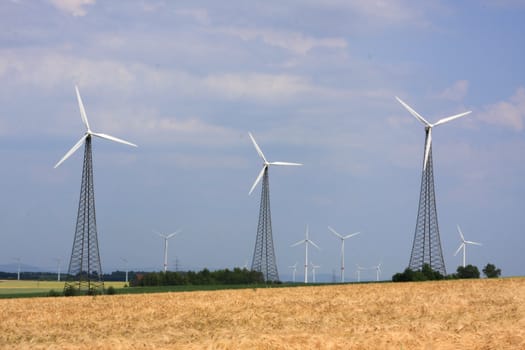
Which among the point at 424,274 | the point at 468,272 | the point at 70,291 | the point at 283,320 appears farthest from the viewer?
the point at 468,272

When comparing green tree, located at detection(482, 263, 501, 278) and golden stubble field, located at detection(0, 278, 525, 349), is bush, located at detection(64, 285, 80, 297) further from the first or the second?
green tree, located at detection(482, 263, 501, 278)

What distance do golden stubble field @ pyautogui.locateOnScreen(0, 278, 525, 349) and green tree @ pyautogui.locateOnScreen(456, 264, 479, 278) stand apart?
28030mm

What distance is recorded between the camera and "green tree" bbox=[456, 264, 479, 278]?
94.1 metres

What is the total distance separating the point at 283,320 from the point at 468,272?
5764 centimetres

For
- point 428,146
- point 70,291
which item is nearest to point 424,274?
point 428,146

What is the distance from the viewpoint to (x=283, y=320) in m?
42.0

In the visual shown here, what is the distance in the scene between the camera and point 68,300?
6156 centimetres

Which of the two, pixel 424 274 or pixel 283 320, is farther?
pixel 424 274

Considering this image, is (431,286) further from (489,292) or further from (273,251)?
(273,251)

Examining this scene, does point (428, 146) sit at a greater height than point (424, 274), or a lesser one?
greater

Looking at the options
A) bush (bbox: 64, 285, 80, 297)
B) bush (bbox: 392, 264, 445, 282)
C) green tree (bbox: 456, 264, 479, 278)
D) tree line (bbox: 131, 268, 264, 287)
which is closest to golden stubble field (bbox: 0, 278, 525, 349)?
bush (bbox: 64, 285, 80, 297)

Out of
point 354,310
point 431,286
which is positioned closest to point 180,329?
point 354,310

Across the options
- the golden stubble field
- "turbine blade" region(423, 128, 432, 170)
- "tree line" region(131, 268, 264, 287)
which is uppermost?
"turbine blade" region(423, 128, 432, 170)

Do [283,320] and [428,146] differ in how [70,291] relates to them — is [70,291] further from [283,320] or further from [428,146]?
[428,146]
